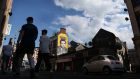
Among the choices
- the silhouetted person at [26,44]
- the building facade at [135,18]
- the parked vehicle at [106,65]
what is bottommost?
the parked vehicle at [106,65]

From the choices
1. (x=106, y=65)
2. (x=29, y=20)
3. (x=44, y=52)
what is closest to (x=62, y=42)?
(x=106, y=65)

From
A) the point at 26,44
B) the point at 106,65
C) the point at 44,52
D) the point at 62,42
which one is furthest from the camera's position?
the point at 62,42

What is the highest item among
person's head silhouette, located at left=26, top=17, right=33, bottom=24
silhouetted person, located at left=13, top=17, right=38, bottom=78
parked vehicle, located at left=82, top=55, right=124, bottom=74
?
person's head silhouette, located at left=26, top=17, right=33, bottom=24

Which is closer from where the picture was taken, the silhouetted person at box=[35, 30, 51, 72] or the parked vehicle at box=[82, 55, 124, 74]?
the silhouetted person at box=[35, 30, 51, 72]

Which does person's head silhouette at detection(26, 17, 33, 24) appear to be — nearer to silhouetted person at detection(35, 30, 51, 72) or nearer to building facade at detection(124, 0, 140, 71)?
silhouetted person at detection(35, 30, 51, 72)

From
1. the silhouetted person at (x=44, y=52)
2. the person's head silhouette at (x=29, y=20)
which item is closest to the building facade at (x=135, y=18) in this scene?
the silhouetted person at (x=44, y=52)

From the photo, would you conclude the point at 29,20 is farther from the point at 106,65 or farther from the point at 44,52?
the point at 106,65

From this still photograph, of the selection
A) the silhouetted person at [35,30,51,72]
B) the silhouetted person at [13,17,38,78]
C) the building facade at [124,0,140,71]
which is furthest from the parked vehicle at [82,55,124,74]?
the building facade at [124,0,140,71]

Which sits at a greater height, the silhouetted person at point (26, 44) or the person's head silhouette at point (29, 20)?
the person's head silhouette at point (29, 20)

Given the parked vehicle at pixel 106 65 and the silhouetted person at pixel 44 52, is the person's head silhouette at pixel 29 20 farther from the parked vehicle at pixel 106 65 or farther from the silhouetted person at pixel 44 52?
the parked vehicle at pixel 106 65

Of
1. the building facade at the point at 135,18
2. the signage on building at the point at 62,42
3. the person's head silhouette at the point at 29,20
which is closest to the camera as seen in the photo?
the person's head silhouette at the point at 29,20

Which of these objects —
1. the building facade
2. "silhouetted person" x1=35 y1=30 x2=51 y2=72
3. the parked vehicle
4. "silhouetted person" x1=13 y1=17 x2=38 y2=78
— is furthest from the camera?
the building facade

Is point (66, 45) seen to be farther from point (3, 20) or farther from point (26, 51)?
point (26, 51)

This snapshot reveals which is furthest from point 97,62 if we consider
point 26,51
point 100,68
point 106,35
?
point 106,35
